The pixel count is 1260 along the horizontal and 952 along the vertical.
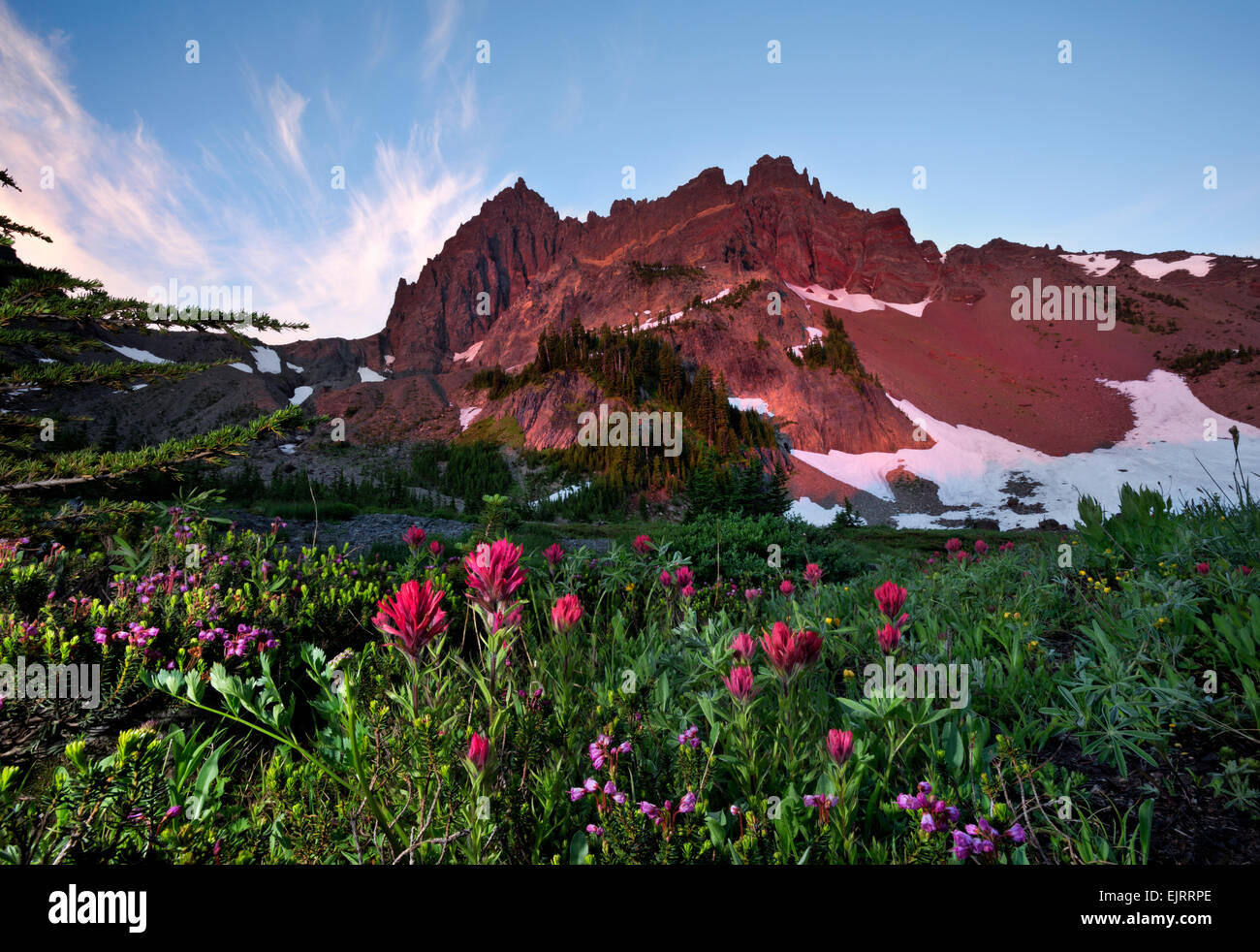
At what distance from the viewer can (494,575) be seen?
69.4 inches

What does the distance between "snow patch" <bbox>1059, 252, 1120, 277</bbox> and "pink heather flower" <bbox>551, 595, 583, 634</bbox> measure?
15726cm

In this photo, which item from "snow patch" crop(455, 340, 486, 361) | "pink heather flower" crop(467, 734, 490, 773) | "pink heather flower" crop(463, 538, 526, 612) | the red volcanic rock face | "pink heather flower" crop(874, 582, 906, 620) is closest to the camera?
"pink heather flower" crop(467, 734, 490, 773)

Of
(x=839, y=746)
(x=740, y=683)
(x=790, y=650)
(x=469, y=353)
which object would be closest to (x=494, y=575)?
(x=740, y=683)

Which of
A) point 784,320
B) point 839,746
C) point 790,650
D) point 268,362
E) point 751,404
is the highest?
point 268,362

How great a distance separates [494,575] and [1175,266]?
575 feet

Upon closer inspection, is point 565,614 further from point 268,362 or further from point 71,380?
point 268,362

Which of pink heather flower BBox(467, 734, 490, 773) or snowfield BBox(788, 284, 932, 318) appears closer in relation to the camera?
pink heather flower BBox(467, 734, 490, 773)

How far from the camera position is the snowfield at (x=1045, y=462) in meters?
59.2

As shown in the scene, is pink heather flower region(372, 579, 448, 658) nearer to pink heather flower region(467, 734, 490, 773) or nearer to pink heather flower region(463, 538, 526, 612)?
pink heather flower region(463, 538, 526, 612)

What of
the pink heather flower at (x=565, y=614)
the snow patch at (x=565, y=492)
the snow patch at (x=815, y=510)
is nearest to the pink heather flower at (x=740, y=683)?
the pink heather flower at (x=565, y=614)

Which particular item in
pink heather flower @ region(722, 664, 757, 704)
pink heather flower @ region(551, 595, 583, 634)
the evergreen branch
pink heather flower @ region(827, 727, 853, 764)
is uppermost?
the evergreen branch

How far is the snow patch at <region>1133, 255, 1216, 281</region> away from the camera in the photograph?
359 ft

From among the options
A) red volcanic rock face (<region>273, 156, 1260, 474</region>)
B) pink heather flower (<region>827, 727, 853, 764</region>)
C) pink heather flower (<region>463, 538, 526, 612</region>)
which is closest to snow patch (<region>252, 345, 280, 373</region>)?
red volcanic rock face (<region>273, 156, 1260, 474</region>)
